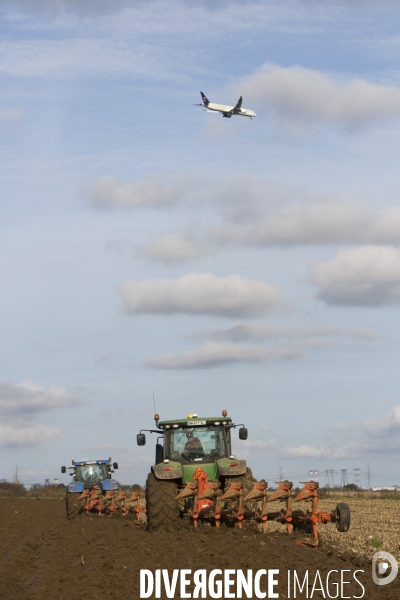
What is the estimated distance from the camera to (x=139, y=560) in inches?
558

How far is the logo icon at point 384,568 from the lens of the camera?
12.3 meters

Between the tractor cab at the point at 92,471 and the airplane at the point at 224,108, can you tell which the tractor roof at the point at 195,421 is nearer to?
the tractor cab at the point at 92,471

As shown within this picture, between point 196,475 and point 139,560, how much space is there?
4.41 metres

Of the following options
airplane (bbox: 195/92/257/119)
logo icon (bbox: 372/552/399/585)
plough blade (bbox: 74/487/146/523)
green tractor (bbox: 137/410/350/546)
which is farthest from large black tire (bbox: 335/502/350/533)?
airplane (bbox: 195/92/257/119)

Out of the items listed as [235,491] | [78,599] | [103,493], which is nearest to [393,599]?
[78,599]

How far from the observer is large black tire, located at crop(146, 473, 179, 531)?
18250 mm

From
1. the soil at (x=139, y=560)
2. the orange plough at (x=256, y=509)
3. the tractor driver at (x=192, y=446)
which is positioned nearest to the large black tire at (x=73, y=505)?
the soil at (x=139, y=560)

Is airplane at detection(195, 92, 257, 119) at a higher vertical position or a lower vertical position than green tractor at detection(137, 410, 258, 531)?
higher

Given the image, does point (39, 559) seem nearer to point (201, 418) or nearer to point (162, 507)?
point (162, 507)

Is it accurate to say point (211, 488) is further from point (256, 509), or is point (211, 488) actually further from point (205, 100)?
point (205, 100)

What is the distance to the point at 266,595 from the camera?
11203mm

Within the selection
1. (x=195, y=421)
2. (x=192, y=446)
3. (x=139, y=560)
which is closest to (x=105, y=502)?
(x=192, y=446)

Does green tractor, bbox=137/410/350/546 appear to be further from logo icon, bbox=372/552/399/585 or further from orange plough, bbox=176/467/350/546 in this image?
logo icon, bbox=372/552/399/585

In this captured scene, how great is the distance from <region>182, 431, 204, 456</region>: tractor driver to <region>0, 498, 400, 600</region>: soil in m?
2.10
